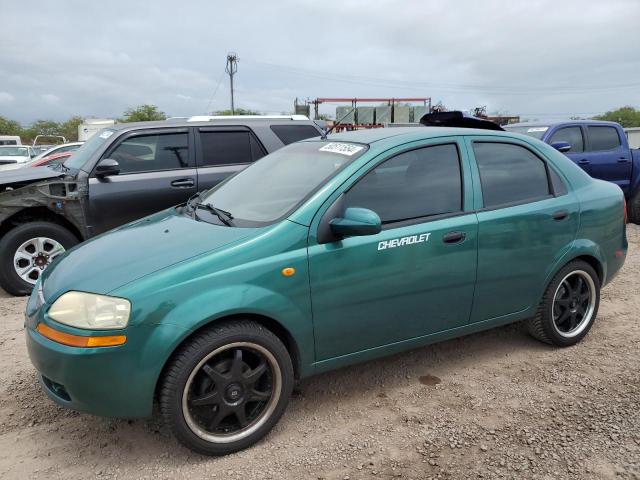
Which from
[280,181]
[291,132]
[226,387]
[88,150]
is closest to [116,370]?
[226,387]

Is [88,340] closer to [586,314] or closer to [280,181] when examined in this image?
[280,181]

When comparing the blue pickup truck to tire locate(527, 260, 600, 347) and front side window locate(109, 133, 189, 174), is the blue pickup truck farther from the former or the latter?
front side window locate(109, 133, 189, 174)

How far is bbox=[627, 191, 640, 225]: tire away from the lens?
9078mm

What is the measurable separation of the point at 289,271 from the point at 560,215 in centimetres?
210

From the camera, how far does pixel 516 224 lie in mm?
3381

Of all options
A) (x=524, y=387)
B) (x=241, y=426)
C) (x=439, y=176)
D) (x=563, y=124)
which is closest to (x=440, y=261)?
(x=439, y=176)

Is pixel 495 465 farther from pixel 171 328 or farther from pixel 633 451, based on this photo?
pixel 171 328

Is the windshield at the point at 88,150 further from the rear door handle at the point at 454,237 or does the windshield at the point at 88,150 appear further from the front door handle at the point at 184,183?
the rear door handle at the point at 454,237

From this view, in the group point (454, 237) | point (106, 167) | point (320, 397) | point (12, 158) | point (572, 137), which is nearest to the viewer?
point (454, 237)

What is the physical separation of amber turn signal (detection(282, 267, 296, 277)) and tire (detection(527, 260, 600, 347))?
6.68 feet

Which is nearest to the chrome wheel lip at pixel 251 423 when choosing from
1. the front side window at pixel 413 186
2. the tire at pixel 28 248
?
the front side window at pixel 413 186

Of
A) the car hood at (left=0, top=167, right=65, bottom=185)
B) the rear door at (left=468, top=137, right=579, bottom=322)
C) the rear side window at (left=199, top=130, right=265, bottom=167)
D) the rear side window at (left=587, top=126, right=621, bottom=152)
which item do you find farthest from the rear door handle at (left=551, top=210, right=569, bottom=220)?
the rear side window at (left=587, top=126, right=621, bottom=152)

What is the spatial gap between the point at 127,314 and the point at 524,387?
8.19 feet

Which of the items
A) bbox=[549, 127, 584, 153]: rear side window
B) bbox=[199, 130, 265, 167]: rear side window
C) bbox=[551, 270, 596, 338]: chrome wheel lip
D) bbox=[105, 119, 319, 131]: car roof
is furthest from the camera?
bbox=[549, 127, 584, 153]: rear side window
